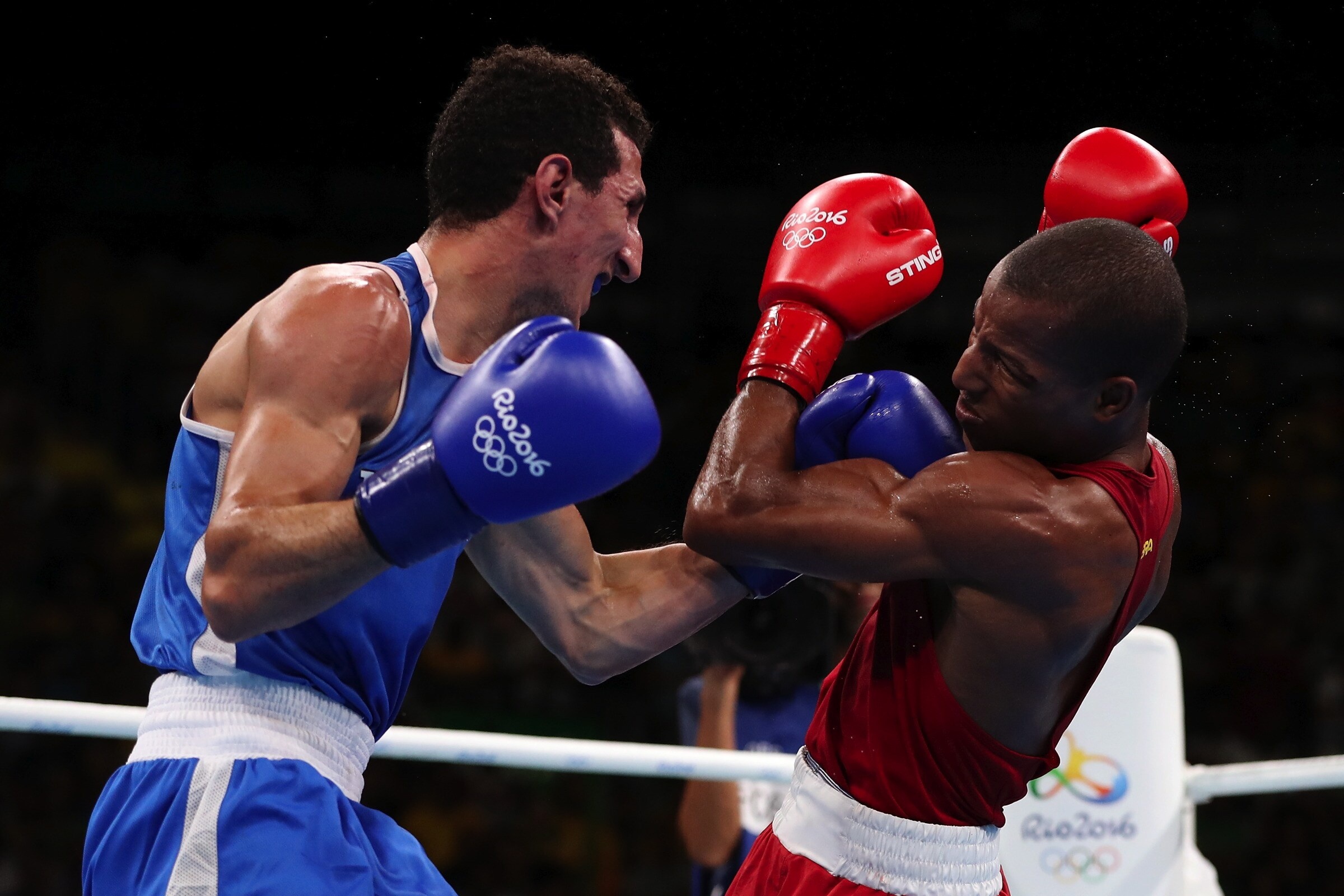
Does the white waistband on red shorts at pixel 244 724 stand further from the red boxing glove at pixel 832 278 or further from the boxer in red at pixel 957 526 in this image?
the red boxing glove at pixel 832 278

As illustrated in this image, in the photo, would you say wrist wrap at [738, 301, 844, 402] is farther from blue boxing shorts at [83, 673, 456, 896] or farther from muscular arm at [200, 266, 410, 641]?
blue boxing shorts at [83, 673, 456, 896]

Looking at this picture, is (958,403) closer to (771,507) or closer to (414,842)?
(771,507)

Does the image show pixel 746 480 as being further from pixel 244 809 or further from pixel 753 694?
pixel 753 694

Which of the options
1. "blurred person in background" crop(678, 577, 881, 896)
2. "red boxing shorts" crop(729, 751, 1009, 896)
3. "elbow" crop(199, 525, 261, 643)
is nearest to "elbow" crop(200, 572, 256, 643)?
"elbow" crop(199, 525, 261, 643)

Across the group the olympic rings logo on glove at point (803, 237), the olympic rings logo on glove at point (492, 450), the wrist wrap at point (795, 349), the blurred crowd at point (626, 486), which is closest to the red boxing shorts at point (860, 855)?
the wrist wrap at point (795, 349)

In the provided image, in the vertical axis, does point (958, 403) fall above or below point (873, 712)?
above

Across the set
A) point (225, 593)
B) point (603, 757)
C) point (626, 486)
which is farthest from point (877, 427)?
point (626, 486)

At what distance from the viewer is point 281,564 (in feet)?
5.79

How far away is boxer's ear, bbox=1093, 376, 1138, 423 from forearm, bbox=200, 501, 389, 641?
1003 millimetres

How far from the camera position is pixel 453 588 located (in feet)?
23.9

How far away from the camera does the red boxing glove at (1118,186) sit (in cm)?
228

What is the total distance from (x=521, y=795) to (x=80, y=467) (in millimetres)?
2940

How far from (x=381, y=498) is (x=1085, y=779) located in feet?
7.45

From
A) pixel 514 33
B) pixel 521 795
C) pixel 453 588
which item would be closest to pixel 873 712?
pixel 521 795
